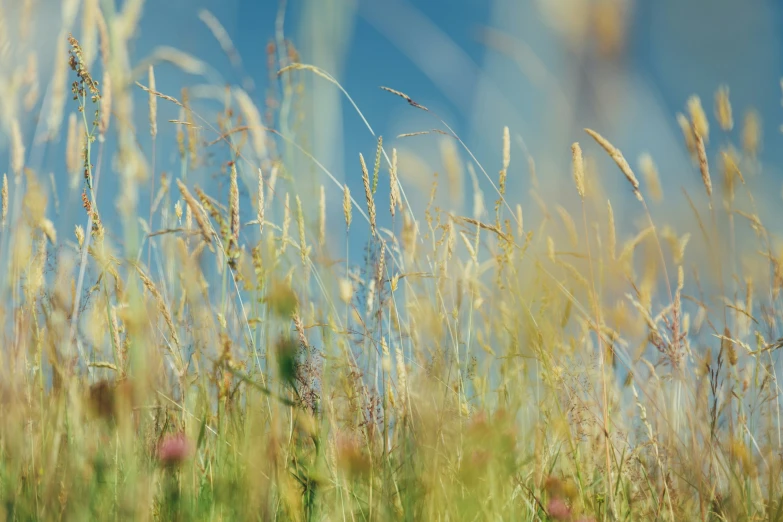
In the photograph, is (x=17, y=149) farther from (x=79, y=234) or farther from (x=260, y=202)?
(x=260, y=202)

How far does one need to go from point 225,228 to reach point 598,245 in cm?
74

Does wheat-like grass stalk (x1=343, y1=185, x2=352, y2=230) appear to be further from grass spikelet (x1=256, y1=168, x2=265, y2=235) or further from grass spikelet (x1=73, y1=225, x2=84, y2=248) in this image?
grass spikelet (x1=73, y1=225, x2=84, y2=248)

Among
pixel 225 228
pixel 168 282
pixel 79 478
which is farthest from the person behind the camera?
pixel 168 282

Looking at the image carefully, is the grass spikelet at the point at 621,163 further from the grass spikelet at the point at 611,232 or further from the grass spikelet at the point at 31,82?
the grass spikelet at the point at 31,82

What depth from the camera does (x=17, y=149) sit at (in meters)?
1.50

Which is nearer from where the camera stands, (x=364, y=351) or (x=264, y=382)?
(x=264, y=382)

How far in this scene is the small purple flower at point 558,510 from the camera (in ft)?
3.50

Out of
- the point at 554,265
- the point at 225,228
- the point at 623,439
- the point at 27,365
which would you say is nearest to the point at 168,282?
the point at 27,365

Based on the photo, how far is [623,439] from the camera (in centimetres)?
133

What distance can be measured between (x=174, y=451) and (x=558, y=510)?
65cm

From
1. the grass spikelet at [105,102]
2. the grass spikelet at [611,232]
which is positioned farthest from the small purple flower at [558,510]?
the grass spikelet at [105,102]

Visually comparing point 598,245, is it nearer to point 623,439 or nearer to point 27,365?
point 623,439

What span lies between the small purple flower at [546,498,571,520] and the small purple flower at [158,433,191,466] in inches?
24.1

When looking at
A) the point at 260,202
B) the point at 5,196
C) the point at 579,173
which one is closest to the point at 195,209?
the point at 260,202
